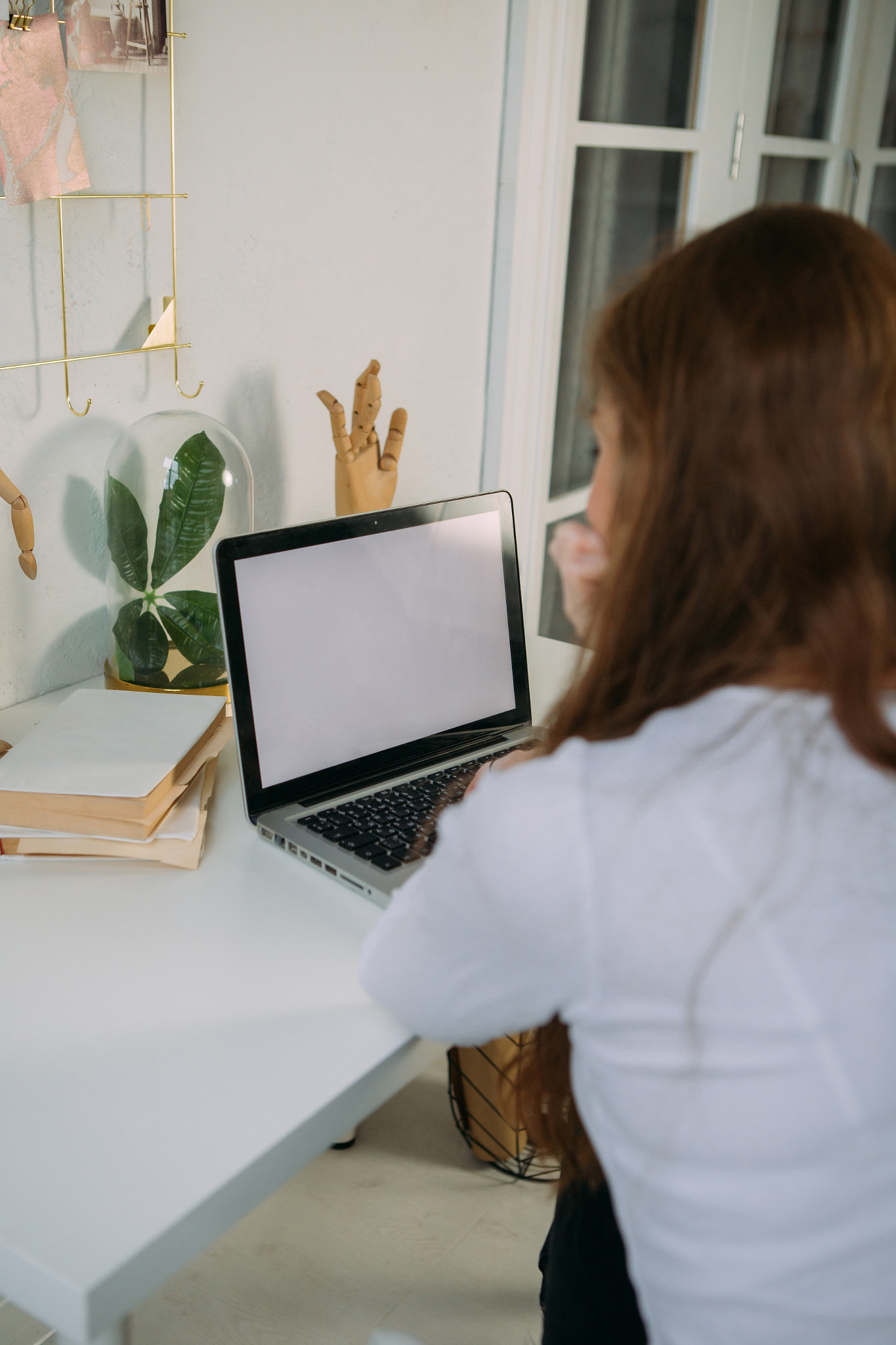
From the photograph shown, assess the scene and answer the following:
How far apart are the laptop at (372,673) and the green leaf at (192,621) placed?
0.19 meters

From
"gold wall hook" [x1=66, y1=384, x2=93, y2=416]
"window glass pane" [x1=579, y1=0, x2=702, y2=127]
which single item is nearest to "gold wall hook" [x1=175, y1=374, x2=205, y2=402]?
"gold wall hook" [x1=66, y1=384, x2=93, y2=416]

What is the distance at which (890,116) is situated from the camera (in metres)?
2.76

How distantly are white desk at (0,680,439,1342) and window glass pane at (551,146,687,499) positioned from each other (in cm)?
133

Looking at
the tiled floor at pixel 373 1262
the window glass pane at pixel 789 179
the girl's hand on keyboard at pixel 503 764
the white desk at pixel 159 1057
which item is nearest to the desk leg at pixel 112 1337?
the white desk at pixel 159 1057

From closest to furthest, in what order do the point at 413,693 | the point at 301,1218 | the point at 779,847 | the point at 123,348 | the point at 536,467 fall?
the point at 779,847, the point at 413,693, the point at 123,348, the point at 301,1218, the point at 536,467

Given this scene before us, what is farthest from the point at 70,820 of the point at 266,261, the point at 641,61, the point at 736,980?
the point at 641,61

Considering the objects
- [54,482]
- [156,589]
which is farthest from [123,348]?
[156,589]

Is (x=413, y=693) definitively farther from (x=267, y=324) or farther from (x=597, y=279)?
(x=597, y=279)

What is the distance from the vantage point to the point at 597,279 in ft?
6.59

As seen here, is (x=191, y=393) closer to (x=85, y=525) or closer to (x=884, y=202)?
(x=85, y=525)

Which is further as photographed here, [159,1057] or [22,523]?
[22,523]

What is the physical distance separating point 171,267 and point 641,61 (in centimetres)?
119

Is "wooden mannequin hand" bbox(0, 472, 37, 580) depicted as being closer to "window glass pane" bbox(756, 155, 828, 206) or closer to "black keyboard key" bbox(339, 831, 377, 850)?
"black keyboard key" bbox(339, 831, 377, 850)

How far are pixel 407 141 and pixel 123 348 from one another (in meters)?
0.59
